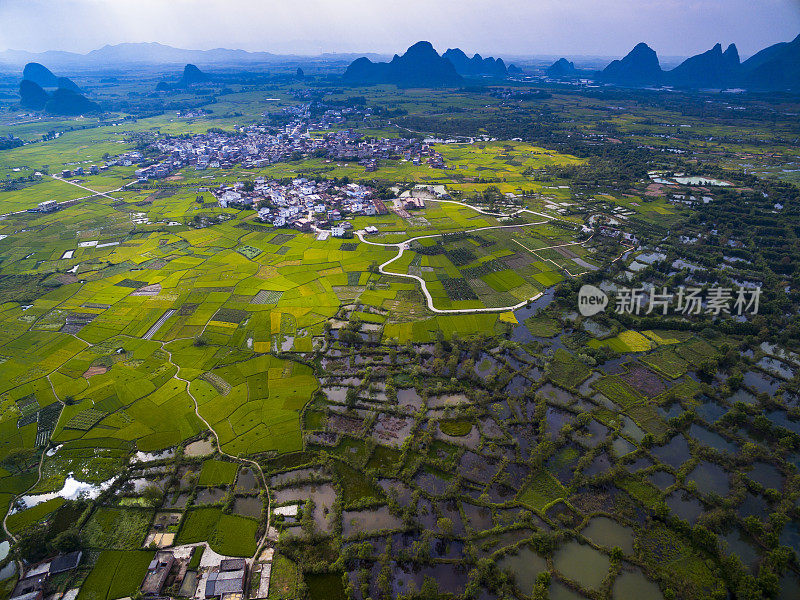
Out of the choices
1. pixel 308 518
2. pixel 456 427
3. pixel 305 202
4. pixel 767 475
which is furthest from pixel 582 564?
pixel 305 202

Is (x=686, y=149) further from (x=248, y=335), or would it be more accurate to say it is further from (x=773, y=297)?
(x=248, y=335)

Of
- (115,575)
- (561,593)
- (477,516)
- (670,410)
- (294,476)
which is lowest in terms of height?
(115,575)

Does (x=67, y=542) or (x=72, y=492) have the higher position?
(x=67, y=542)

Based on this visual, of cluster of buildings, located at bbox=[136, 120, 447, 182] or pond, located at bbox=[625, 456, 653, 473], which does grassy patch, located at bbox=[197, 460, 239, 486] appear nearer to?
pond, located at bbox=[625, 456, 653, 473]

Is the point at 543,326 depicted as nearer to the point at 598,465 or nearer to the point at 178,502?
the point at 598,465

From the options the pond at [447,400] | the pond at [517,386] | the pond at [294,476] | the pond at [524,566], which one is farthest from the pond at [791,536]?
the pond at [294,476]

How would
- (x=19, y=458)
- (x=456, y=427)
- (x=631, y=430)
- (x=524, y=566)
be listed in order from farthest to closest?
(x=456, y=427)
(x=631, y=430)
(x=19, y=458)
(x=524, y=566)

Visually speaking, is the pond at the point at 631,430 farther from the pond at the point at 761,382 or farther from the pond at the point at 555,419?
the pond at the point at 761,382
